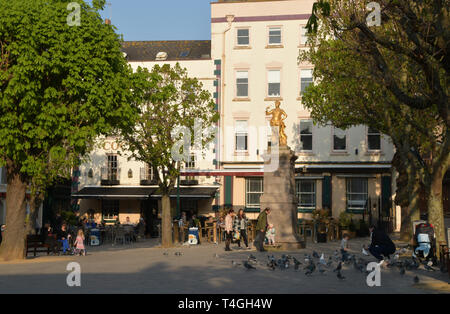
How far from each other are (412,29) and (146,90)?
16593 mm

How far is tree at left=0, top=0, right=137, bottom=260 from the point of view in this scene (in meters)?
20.1

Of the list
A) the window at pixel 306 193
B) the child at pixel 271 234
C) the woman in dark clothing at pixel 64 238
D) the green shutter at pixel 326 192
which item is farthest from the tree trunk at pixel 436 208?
the window at pixel 306 193

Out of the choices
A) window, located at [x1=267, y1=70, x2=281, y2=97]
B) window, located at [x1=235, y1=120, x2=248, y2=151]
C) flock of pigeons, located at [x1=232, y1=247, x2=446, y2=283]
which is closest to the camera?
flock of pigeons, located at [x1=232, y1=247, x2=446, y2=283]

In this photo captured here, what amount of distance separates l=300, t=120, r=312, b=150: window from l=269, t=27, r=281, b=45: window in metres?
5.44

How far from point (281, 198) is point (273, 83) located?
17223mm

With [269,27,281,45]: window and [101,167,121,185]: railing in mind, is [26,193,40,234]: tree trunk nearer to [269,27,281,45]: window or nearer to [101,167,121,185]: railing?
[101,167,121,185]: railing

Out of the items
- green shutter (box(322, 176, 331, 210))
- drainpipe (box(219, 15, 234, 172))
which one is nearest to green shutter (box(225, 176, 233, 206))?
drainpipe (box(219, 15, 234, 172))

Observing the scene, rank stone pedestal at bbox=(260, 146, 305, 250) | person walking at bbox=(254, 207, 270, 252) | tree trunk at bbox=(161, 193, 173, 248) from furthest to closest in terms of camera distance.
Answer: tree trunk at bbox=(161, 193, 173, 248) < stone pedestal at bbox=(260, 146, 305, 250) < person walking at bbox=(254, 207, 270, 252)

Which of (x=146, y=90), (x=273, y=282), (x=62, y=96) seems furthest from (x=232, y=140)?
(x=273, y=282)

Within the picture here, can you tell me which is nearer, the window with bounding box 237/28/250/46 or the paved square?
the paved square

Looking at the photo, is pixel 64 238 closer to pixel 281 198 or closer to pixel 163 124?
pixel 163 124

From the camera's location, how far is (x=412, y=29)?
42.9ft

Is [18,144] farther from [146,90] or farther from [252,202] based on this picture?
[252,202]

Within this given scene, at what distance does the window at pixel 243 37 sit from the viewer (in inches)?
1631
